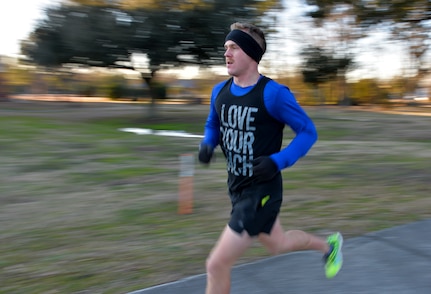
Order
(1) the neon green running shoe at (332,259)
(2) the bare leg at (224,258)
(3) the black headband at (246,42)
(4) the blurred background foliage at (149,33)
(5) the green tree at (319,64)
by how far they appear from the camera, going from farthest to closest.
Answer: (5) the green tree at (319,64) < (4) the blurred background foliage at (149,33) < (1) the neon green running shoe at (332,259) < (3) the black headband at (246,42) < (2) the bare leg at (224,258)

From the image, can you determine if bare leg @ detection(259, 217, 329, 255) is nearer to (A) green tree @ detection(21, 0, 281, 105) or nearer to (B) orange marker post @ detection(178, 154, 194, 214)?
(B) orange marker post @ detection(178, 154, 194, 214)

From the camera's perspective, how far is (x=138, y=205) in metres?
5.99

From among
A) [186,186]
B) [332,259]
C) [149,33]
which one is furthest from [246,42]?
[149,33]

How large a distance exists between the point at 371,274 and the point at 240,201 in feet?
5.28

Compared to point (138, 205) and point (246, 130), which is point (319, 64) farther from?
point (246, 130)

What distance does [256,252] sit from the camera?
4.42 m

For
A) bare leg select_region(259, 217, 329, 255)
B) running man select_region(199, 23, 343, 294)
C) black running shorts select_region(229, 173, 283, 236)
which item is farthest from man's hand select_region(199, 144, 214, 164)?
bare leg select_region(259, 217, 329, 255)

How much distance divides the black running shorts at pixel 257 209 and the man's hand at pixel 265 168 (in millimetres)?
174

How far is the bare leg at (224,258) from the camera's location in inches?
111

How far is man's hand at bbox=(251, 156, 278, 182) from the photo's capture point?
2705 millimetres

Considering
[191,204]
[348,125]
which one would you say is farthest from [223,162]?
[348,125]

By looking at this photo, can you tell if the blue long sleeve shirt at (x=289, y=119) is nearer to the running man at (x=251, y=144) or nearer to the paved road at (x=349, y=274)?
the running man at (x=251, y=144)

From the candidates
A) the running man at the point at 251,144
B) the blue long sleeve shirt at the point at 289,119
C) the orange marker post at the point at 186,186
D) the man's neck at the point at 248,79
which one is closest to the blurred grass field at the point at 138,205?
the orange marker post at the point at 186,186

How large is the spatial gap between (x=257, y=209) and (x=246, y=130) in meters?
0.47
